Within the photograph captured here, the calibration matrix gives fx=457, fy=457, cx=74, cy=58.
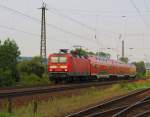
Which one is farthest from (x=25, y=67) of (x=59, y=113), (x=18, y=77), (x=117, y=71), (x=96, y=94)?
(x=59, y=113)

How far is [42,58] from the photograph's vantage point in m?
54.1

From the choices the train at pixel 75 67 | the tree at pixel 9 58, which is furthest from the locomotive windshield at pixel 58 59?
the tree at pixel 9 58

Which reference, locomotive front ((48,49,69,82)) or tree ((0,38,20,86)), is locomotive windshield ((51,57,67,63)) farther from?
tree ((0,38,20,86))

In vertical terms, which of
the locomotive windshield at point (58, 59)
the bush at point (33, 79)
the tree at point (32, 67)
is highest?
the locomotive windshield at point (58, 59)

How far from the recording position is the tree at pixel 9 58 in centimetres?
4669

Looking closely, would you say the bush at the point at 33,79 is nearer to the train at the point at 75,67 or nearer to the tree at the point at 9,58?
the tree at the point at 9,58

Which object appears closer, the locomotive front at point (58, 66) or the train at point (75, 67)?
the locomotive front at point (58, 66)

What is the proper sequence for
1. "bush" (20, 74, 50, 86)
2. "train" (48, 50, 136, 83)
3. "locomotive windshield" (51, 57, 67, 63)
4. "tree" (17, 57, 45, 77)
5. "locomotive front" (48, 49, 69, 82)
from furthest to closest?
"tree" (17, 57, 45, 77)
"bush" (20, 74, 50, 86)
"locomotive windshield" (51, 57, 67, 63)
"train" (48, 50, 136, 83)
"locomotive front" (48, 49, 69, 82)

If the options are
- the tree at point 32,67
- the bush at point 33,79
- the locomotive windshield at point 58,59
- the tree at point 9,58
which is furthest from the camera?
the tree at point 32,67

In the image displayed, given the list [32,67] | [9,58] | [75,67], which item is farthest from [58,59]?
[32,67]

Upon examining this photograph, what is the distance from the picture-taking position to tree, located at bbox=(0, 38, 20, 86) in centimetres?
4669

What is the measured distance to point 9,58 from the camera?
48406 mm

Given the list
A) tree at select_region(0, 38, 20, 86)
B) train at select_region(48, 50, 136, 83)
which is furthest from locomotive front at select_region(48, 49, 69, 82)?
tree at select_region(0, 38, 20, 86)

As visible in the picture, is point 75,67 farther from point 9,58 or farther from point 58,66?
point 9,58
